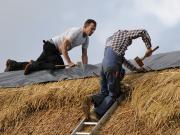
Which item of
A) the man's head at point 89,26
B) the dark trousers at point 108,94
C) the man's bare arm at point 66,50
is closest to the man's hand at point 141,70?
the dark trousers at point 108,94

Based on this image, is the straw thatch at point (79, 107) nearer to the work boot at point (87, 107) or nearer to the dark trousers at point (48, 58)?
the work boot at point (87, 107)

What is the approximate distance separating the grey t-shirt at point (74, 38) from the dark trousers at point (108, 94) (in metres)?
1.54

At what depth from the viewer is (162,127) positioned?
19.6 feet

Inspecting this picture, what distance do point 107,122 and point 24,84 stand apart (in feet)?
7.08

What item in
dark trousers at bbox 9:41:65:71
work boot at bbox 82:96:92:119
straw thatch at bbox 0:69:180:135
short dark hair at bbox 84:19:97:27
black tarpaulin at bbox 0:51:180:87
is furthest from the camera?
dark trousers at bbox 9:41:65:71

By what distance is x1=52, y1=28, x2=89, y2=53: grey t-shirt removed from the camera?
328 inches

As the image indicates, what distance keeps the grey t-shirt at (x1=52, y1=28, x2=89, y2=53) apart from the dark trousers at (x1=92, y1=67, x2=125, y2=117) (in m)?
1.54

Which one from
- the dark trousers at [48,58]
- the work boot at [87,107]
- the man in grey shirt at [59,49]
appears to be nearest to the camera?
the work boot at [87,107]

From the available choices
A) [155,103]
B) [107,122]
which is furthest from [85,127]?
[155,103]

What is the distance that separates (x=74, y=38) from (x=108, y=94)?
1.71 meters

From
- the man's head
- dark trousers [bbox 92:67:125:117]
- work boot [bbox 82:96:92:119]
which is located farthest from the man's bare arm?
work boot [bbox 82:96:92:119]

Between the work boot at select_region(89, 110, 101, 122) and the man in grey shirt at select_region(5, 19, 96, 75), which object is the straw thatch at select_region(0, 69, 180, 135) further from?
the man in grey shirt at select_region(5, 19, 96, 75)

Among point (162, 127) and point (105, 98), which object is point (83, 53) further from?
point (162, 127)

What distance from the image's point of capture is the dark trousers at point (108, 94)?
678 centimetres
